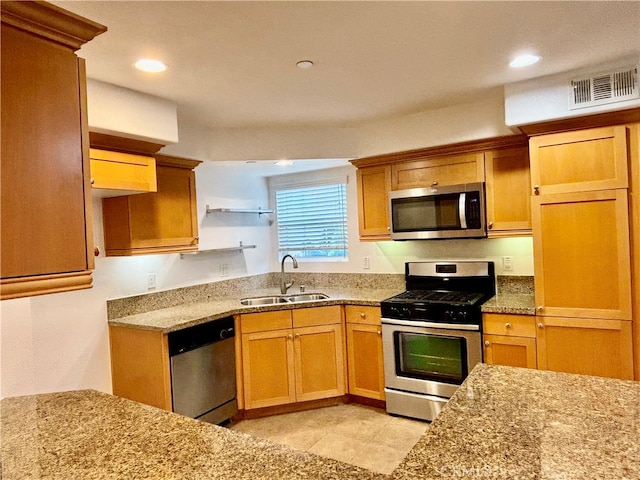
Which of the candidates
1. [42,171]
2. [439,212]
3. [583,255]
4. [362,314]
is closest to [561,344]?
[583,255]

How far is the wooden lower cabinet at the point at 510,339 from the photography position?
275 centimetres

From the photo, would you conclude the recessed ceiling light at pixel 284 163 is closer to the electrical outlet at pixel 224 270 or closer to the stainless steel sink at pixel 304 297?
the electrical outlet at pixel 224 270

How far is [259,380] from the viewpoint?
332 cm

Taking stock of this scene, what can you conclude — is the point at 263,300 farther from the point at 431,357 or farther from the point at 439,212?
the point at 439,212

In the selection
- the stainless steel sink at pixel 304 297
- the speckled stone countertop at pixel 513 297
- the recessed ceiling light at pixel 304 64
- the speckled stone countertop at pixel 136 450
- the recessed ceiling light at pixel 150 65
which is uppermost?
the recessed ceiling light at pixel 304 64

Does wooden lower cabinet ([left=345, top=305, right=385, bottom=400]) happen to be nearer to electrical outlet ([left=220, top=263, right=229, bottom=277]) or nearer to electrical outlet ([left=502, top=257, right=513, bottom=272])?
electrical outlet ([left=502, top=257, right=513, bottom=272])

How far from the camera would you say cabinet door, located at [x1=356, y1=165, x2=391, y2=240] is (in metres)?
3.58

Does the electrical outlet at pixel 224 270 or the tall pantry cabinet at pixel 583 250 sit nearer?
the tall pantry cabinet at pixel 583 250

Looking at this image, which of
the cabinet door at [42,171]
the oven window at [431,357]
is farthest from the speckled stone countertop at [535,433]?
the oven window at [431,357]

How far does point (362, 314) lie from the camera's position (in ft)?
11.2

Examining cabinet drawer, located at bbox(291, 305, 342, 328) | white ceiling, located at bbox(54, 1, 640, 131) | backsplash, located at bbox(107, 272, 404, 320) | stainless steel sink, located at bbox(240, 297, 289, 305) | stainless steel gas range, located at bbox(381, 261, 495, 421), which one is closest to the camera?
white ceiling, located at bbox(54, 1, 640, 131)

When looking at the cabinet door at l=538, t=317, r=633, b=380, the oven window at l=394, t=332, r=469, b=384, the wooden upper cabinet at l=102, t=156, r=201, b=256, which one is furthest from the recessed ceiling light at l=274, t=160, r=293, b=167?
the cabinet door at l=538, t=317, r=633, b=380

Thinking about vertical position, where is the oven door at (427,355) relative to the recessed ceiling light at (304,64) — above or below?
below

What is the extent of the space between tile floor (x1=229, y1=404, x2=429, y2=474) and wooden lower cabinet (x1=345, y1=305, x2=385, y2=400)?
0.18m
